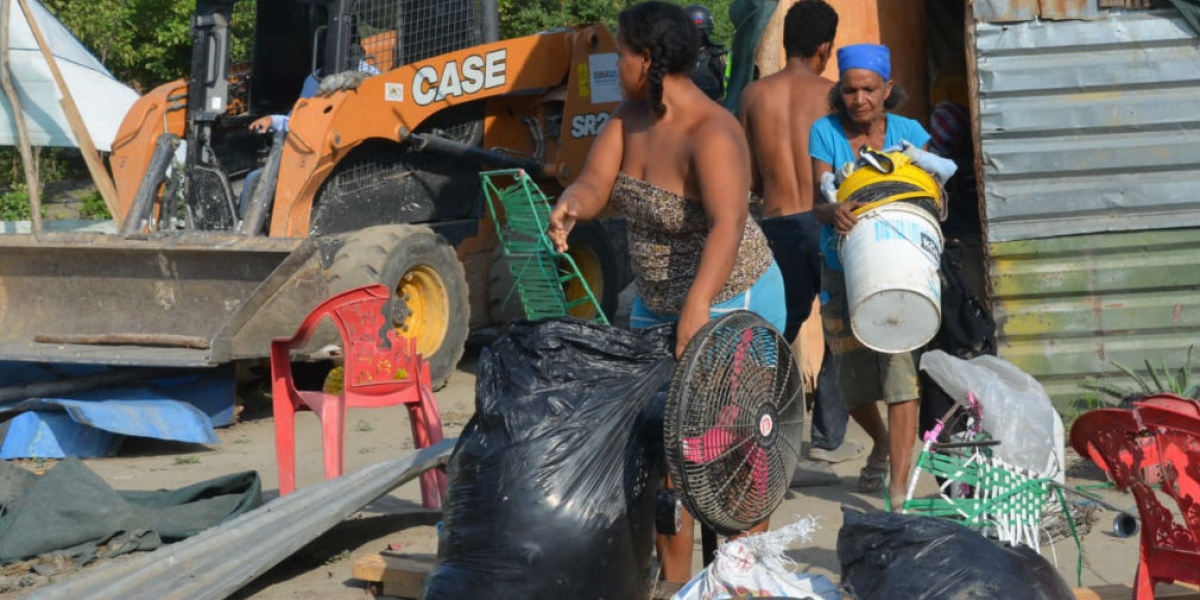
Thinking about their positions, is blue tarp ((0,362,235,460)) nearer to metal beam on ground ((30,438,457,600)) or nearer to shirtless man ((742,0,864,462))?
metal beam on ground ((30,438,457,600))

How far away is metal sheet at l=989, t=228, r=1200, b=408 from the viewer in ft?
21.3

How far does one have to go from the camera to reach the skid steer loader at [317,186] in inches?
319

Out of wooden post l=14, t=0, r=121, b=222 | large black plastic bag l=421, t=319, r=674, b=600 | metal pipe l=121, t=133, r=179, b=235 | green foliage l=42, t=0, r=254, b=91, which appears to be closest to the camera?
large black plastic bag l=421, t=319, r=674, b=600

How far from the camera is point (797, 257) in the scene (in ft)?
17.8

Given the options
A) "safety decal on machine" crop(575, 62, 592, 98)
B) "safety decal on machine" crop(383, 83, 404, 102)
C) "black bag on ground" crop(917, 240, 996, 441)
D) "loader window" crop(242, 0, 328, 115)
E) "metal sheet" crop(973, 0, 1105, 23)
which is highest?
"loader window" crop(242, 0, 328, 115)

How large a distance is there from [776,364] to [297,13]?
647 centimetres

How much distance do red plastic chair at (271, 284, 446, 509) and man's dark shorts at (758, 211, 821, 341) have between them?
4.68 feet

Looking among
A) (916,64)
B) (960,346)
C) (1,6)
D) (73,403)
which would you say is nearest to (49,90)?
(1,6)

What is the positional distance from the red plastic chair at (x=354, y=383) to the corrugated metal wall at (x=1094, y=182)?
8.78 feet

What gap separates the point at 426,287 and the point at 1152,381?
4.22 m

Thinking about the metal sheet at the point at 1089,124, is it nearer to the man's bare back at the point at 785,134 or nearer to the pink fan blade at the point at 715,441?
the man's bare back at the point at 785,134

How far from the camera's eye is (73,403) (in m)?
7.37

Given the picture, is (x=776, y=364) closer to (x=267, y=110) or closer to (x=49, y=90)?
(x=267, y=110)

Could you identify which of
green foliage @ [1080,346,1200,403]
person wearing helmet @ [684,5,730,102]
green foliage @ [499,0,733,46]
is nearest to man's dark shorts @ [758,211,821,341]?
green foliage @ [1080,346,1200,403]
